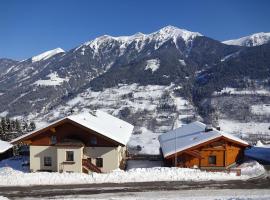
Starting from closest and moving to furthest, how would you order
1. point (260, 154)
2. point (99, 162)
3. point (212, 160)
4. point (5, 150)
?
point (99, 162) → point (212, 160) → point (260, 154) → point (5, 150)

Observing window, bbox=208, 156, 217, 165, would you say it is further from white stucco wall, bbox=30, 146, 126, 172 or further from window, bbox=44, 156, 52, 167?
window, bbox=44, 156, 52, 167

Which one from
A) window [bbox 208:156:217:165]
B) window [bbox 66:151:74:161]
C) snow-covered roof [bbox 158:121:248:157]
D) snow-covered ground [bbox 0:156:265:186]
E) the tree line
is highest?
the tree line

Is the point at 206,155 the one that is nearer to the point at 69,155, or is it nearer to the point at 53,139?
the point at 69,155

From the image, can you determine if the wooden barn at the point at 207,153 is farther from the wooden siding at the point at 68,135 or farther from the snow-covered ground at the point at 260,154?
the wooden siding at the point at 68,135

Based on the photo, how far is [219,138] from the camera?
48.4 m

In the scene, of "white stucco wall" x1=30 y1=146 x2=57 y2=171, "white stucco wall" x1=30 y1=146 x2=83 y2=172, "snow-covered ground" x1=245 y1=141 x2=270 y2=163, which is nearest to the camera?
"white stucco wall" x1=30 y1=146 x2=83 y2=172

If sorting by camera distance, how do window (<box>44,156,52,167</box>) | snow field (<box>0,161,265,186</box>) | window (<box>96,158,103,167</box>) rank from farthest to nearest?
window (<box>96,158,103,167</box>)
window (<box>44,156,52,167</box>)
snow field (<box>0,161,265,186</box>)

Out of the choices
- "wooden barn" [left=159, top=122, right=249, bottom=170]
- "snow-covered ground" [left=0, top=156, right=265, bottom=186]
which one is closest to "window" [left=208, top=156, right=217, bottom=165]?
"wooden barn" [left=159, top=122, right=249, bottom=170]

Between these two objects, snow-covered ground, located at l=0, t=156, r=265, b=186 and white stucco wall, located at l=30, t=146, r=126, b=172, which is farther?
white stucco wall, located at l=30, t=146, r=126, b=172

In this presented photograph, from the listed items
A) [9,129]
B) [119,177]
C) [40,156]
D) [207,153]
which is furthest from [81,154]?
[9,129]

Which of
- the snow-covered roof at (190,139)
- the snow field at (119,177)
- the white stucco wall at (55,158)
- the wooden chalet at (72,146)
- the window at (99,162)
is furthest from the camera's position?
the snow-covered roof at (190,139)

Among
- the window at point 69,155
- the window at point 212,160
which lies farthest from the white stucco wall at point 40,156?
the window at point 212,160

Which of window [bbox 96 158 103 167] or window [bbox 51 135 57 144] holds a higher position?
window [bbox 51 135 57 144]

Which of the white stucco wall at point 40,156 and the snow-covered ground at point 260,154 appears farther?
the snow-covered ground at point 260,154
